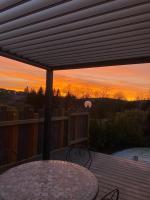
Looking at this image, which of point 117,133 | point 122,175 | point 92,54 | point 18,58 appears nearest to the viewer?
point 92,54

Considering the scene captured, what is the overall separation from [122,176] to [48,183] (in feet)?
8.81

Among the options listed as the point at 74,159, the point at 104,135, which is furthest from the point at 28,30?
the point at 104,135

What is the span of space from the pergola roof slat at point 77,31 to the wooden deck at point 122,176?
92.1 inches

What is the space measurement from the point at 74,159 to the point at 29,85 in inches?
146

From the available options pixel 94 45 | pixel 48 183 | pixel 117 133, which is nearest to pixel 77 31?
pixel 94 45

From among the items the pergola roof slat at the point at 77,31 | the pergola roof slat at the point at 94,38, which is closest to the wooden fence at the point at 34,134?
the pergola roof slat at the point at 77,31

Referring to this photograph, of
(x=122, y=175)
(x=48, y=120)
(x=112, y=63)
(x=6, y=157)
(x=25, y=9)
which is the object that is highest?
(x=25, y=9)

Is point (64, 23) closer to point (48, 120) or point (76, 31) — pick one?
point (76, 31)

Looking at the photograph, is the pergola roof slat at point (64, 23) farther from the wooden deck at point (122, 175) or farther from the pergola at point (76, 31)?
the wooden deck at point (122, 175)

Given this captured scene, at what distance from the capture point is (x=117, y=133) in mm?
8156

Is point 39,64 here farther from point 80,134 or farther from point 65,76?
point 65,76

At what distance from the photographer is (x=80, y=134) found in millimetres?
6777

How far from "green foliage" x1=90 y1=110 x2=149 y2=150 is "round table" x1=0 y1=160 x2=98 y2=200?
538 cm

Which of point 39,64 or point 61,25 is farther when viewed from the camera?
point 39,64
